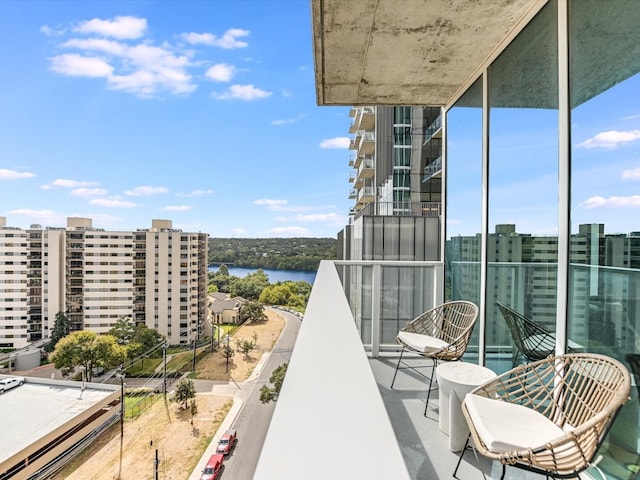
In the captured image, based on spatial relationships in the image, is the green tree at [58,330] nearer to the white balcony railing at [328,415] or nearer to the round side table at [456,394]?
the round side table at [456,394]

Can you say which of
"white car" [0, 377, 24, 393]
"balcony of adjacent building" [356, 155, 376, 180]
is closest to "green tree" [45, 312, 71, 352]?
"white car" [0, 377, 24, 393]

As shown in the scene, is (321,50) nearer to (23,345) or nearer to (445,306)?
(445,306)

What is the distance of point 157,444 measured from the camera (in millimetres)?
19312

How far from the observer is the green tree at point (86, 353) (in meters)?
22.9

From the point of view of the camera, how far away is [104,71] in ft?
156

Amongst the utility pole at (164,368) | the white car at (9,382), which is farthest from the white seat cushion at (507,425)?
the white car at (9,382)

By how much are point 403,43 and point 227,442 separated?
18.8 m

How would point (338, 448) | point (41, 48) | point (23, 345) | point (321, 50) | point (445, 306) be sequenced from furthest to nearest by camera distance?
point (41, 48)
point (23, 345)
point (445, 306)
point (321, 50)
point (338, 448)

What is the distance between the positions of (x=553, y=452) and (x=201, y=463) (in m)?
20.3

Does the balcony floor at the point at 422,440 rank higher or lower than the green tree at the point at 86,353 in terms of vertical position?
higher

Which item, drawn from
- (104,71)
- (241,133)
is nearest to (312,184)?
(241,133)

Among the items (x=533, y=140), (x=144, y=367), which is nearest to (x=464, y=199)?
(x=533, y=140)

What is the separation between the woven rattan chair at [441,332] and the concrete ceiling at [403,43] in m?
2.02

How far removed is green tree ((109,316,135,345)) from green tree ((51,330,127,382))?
4.42 feet
